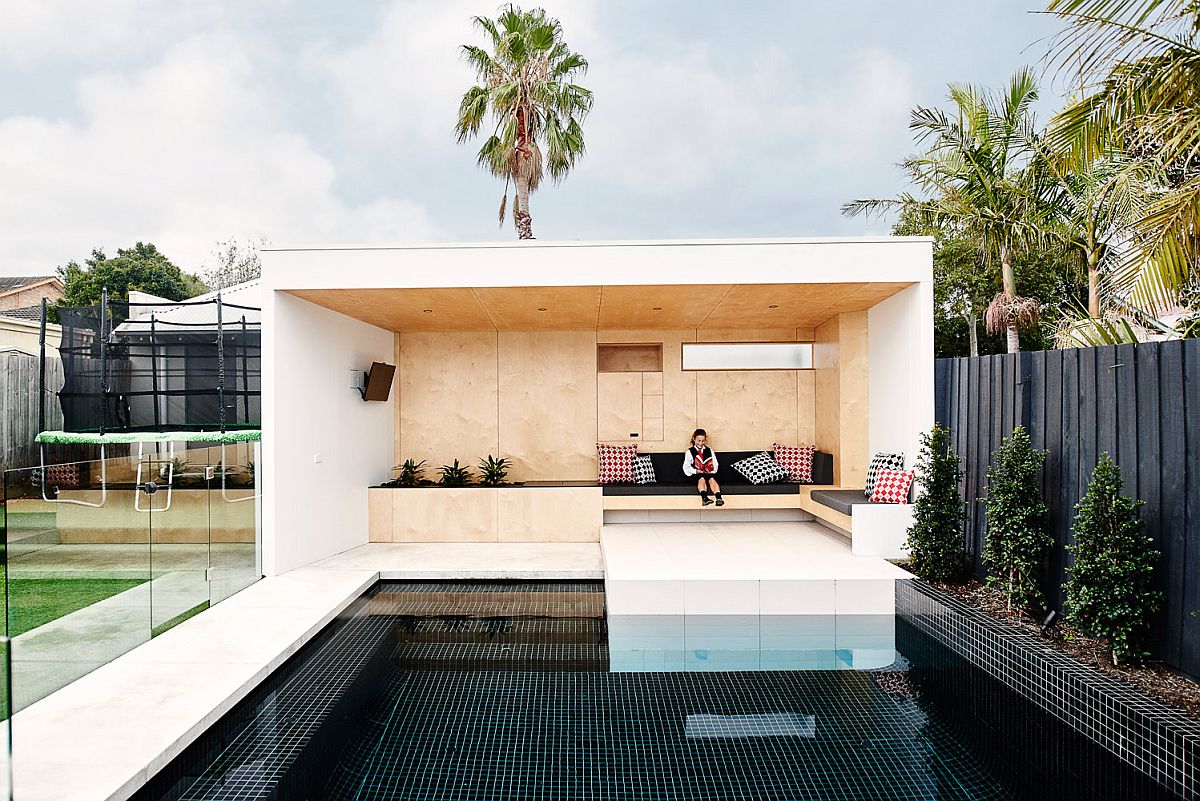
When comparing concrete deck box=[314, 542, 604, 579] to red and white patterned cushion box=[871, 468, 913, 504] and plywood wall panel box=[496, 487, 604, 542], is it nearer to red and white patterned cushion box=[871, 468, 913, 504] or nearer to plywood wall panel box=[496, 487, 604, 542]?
plywood wall panel box=[496, 487, 604, 542]

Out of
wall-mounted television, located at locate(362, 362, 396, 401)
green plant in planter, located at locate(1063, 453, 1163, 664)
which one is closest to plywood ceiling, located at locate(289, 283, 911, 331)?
wall-mounted television, located at locate(362, 362, 396, 401)

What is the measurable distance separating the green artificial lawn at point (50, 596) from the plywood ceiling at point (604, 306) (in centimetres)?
307

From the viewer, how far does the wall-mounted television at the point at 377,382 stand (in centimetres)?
827

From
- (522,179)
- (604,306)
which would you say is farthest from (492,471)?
(522,179)

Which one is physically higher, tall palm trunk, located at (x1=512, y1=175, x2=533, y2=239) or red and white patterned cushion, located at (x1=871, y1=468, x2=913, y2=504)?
tall palm trunk, located at (x1=512, y1=175, x2=533, y2=239)

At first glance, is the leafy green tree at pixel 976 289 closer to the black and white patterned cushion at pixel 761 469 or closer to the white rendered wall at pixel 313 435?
the black and white patterned cushion at pixel 761 469

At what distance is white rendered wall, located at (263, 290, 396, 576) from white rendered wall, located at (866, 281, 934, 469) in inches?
234

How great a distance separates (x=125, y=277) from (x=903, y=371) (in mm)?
29404

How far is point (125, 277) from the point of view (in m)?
26.8

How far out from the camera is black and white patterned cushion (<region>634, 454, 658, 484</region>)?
9.24 metres

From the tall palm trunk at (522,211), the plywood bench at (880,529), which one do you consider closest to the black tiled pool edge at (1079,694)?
the plywood bench at (880,529)

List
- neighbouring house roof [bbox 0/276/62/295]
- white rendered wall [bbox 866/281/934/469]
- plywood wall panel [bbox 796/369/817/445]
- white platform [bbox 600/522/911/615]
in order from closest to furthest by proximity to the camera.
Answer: white platform [bbox 600/522/911/615] < white rendered wall [bbox 866/281/934/469] < plywood wall panel [bbox 796/369/817/445] < neighbouring house roof [bbox 0/276/62/295]

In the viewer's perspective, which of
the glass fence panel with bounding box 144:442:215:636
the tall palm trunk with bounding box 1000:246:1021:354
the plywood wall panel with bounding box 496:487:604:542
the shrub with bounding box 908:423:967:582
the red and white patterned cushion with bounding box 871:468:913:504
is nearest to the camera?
the glass fence panel with bounding box 144:442:215:636

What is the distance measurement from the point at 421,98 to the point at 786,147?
11.8 meters
